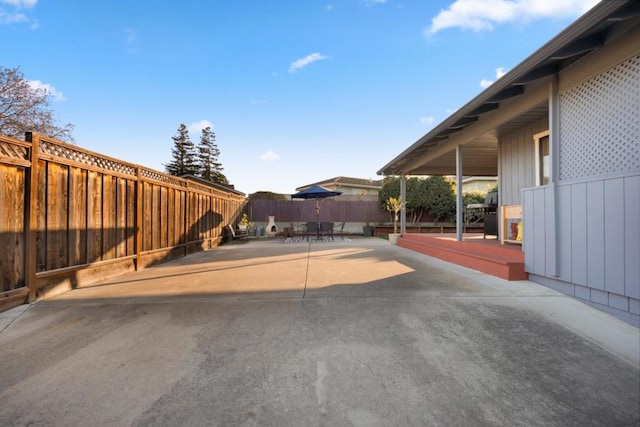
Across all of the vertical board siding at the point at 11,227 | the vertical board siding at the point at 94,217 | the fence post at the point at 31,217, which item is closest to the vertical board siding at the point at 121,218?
the vertical board siding at the point at 94,217

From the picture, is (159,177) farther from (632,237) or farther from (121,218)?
(632,237)

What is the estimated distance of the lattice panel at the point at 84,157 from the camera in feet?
11.5

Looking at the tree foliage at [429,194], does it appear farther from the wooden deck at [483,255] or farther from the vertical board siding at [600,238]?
the vertical board siding at [600,238]

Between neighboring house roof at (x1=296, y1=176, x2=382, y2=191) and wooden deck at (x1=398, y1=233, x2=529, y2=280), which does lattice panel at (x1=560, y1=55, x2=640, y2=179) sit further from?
neighboring house roof at (x1=296, y1=176, x2=382, y2=191)

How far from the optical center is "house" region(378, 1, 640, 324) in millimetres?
2660

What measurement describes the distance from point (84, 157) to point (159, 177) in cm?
204

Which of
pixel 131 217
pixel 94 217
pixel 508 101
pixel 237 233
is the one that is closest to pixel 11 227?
pixel 94 217

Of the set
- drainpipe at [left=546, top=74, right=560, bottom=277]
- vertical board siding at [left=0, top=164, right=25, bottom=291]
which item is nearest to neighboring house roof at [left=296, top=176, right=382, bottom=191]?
drainpipe at [left=546, top=74, right=560, bottom=277]

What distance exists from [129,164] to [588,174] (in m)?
6.85

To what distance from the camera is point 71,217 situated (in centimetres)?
375

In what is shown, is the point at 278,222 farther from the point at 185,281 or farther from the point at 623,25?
the point at 623,25

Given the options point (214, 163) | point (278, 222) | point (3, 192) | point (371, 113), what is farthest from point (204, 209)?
point (214, 163)

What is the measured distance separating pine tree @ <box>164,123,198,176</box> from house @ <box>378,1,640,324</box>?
114 feet

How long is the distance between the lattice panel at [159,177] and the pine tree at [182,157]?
94.9 ft
